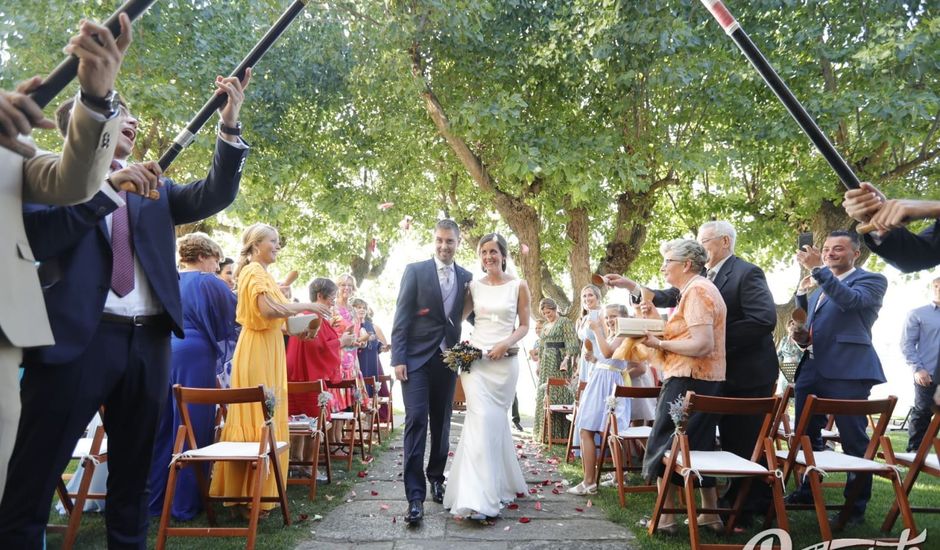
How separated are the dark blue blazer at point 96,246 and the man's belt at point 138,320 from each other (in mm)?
57

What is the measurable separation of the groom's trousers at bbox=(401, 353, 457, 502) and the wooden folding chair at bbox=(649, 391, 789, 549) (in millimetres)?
1831

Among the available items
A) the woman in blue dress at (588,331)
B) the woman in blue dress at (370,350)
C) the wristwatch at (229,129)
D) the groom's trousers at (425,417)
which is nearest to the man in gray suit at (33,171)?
the wristwatch at (229,129)

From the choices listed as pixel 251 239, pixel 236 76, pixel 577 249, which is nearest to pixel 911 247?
pixel 236 76

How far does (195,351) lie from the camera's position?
17.7 ft

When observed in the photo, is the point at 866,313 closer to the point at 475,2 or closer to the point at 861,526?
the point at 861,526

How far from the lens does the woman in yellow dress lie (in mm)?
5340

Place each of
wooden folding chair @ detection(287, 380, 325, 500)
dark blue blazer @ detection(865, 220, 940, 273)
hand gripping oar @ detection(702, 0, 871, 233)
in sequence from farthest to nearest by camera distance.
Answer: wooden folding chair @ detection(287, 380, 325, 500) < dark blue blazer @ detection(865, 220, 940, 273) < hand gripping oar @ detection(702, 0, 871, 233)

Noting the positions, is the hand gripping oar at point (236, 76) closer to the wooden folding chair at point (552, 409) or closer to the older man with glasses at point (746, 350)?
the older man with glasses at point (746, 350)

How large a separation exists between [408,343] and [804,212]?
1131 centimetres

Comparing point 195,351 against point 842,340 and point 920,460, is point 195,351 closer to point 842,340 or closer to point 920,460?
point 842,340

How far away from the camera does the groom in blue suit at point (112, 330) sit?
8.41 ft

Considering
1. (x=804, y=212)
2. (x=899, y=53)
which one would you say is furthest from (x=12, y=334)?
(x=804, y=212)

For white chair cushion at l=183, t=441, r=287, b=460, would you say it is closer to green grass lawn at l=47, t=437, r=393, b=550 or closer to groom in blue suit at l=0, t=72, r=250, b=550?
green grass lawn at l=47, t=437, r=393, b=550

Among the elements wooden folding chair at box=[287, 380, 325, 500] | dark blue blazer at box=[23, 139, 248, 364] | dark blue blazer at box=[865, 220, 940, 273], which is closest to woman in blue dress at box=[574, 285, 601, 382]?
wooden folding chair at box=[287, 380, 325, 500]
